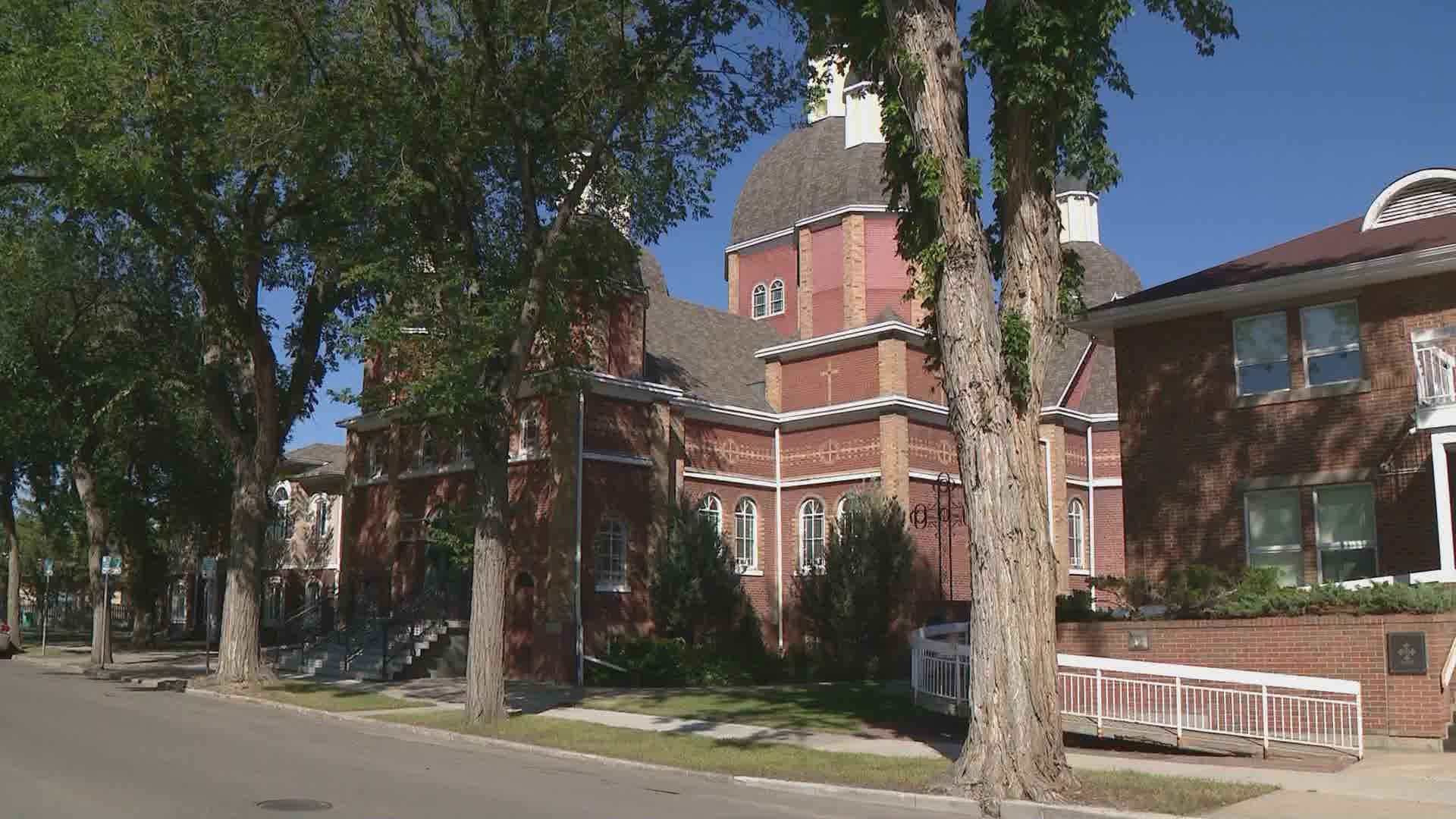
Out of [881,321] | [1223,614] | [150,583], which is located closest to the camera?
[1223,614]

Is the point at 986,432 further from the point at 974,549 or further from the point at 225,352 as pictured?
the point at 225,352

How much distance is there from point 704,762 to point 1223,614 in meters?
7.46

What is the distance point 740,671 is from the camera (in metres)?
28.0

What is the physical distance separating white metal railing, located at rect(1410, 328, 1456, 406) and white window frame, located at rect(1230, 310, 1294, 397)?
2.14 m

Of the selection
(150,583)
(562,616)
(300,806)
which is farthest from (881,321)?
(150,583)

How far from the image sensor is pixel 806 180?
40.3 meters

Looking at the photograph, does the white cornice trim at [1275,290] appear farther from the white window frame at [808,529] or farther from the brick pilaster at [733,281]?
the brick pilaster at [733,281]

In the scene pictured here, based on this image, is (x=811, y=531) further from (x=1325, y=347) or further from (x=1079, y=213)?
(x=1079, y=213)

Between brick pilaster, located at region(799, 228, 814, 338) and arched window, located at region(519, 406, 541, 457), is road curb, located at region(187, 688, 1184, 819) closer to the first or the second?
arched window, located at region(519, 406, 541, 457)

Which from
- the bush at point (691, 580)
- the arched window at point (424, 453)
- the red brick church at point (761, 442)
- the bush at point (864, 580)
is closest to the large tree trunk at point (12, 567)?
the red brick church at point (761, 442)

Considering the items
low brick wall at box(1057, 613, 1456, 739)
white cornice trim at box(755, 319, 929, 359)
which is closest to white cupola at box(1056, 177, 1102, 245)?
white cornice trim at box(755, 319, 929, 359)

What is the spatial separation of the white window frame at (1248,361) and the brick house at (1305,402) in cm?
3

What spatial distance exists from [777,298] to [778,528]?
10145 mm

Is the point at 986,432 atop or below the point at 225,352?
below
